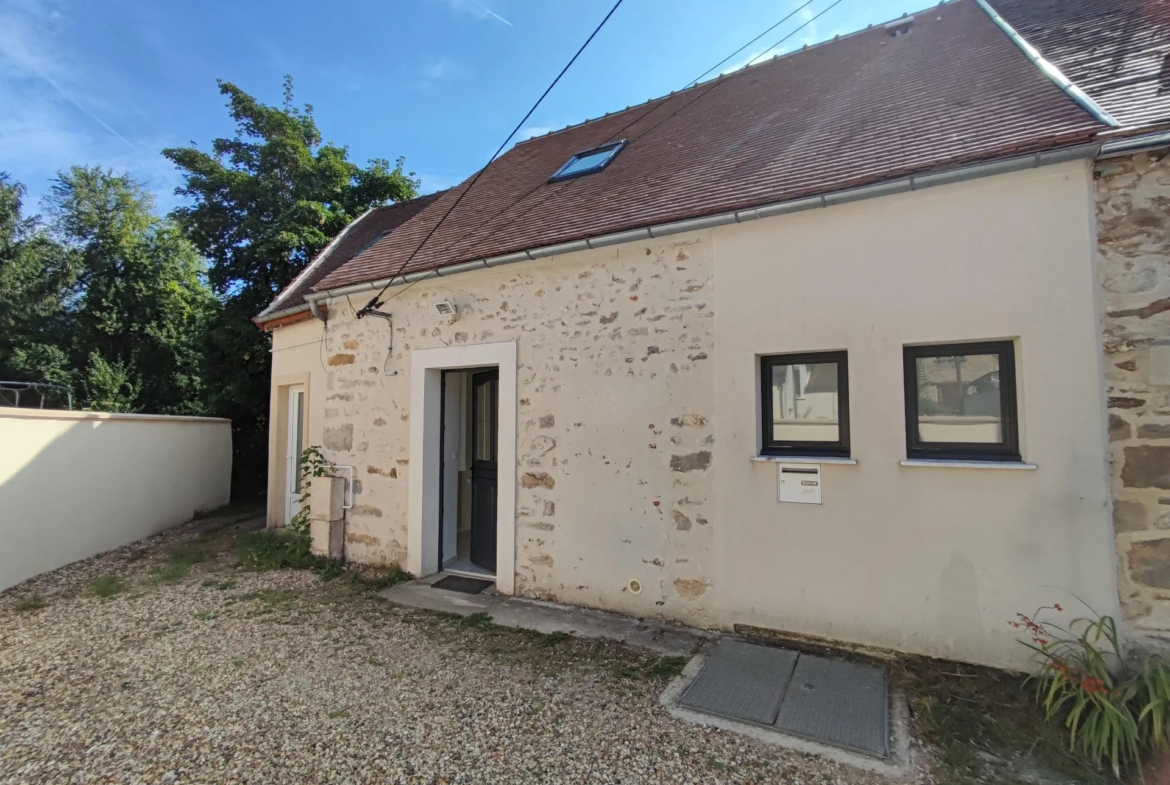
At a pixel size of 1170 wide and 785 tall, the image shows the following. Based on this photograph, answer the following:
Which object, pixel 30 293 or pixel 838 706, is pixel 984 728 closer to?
pixel 838 706

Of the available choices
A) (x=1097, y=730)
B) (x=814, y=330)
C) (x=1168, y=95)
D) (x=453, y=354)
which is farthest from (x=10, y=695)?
(x=1168, y=95)

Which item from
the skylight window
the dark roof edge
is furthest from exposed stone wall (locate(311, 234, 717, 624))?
the dark roof edge

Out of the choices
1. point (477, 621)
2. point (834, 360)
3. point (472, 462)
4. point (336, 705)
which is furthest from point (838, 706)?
point (472, 462)

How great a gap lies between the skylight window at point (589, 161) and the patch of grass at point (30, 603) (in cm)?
776

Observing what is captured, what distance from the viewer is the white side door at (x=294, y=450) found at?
338 inches

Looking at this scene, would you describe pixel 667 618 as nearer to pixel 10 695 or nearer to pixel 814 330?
pixel 814 330

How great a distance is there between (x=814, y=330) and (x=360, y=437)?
544cm

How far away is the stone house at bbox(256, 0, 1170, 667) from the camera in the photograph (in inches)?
136

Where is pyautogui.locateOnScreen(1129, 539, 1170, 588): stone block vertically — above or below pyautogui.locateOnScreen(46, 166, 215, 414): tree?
below

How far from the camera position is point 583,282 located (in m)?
5.25

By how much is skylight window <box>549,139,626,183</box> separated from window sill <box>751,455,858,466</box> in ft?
14.3

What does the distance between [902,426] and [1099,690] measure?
1763mm

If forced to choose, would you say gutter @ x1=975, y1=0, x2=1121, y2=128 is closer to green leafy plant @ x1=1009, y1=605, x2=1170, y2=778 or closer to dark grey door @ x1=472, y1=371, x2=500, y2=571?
green leafy plant @ x1=1009, y1=605, x2=1170, y2=778

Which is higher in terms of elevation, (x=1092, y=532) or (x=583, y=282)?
(x=583, y=282)
